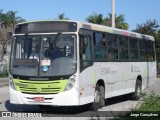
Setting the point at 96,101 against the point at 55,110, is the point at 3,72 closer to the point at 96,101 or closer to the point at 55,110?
the point at 55,110

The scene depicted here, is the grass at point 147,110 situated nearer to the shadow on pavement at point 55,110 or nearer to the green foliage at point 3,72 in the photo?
the shadow on pavement at point 55,110

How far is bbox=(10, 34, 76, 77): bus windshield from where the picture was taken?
42.0ft

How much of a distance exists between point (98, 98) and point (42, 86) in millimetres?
2404

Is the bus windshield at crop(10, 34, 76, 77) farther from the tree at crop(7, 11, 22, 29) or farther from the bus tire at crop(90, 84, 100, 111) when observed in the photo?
the tree at crop(7, 11, 22, 29)

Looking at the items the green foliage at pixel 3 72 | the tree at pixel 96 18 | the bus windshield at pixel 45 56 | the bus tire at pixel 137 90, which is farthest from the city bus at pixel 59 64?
the tree at pixel 96 18

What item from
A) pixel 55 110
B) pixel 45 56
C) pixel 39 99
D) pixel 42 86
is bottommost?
pixel 55 110

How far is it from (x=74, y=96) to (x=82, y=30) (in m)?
2.16

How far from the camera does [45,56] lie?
1303cm

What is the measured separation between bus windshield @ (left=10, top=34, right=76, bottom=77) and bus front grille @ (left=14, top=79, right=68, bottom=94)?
9.3 inches

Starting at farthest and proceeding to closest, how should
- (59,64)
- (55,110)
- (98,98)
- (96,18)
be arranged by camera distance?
(96,18)
(55,110)
(98,98)
(59,64)

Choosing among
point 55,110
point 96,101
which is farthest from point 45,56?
point 96,101

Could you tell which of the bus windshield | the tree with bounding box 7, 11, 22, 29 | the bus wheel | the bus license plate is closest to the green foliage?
the tree with bounding box 7, 11, 22, 29

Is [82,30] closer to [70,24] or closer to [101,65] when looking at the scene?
[70,24]

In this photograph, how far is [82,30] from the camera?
13469mm
